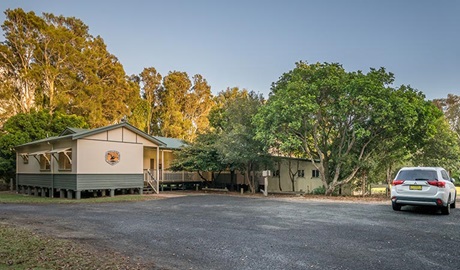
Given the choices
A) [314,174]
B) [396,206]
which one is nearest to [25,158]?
[314,174]

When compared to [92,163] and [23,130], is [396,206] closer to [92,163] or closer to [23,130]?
[92,163]

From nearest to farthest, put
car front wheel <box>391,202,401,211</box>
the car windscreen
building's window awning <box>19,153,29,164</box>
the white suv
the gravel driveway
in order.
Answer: the gravel driveway → the white suv → the car windscreen → car front wheel <box>391,202,401,211</box> → building's window awning <box>19,153,29,164</box>

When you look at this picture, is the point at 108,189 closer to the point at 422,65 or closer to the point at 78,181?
the point at 78,181

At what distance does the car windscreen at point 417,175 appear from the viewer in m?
10.6

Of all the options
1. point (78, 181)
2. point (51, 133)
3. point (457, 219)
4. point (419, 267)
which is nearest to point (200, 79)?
point (51, 133)

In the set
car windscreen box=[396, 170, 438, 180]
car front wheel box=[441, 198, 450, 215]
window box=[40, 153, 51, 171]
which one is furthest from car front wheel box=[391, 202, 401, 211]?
window box=[40, 153, 51, 171]

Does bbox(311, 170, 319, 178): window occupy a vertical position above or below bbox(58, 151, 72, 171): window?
below

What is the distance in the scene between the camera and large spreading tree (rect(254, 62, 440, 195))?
17.0m

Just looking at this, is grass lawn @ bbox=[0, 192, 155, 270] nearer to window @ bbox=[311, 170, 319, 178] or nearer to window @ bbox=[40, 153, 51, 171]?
window @ bbox=[40, 153, 51, 171]

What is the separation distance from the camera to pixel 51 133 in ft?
90.2

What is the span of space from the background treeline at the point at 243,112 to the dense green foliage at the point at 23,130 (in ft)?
0.25

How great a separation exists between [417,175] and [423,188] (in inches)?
20.7

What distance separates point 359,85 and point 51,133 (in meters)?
24.2

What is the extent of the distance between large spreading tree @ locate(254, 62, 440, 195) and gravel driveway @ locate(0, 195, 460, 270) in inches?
292
